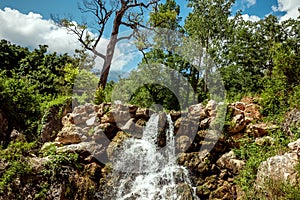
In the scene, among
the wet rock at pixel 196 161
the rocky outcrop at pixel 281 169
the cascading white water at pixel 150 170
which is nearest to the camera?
the rocky outcrop at pixel 281 169

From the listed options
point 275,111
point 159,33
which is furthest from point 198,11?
point 275,111

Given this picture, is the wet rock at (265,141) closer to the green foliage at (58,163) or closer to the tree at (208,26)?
the green foliage at (58,163)

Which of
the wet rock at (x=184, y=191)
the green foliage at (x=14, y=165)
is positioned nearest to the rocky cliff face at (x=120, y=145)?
the green foliage at (x=14, y=165)

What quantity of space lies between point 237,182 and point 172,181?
5.86 ft

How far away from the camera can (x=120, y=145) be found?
8.39 m

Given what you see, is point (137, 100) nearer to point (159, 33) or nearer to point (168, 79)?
point (168, 79)

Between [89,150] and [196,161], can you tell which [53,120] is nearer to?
[89,150]

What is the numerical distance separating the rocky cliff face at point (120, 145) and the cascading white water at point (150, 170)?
199 mm

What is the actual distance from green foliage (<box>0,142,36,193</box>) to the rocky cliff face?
116 millimetres

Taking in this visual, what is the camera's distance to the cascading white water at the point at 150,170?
23.6 ft

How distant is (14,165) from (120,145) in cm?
317

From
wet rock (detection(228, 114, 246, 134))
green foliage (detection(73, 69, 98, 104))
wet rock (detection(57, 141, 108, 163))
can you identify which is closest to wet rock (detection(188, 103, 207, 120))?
wet rock (detection(228, 114, 246, 134))

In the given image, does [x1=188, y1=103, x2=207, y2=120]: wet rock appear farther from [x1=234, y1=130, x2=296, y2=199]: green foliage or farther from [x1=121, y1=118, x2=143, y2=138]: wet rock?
[x1=121, y1=118, x2=143, y2=138]: wet rock

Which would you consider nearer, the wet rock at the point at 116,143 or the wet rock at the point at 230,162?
the wet rock at the point at 230,162
